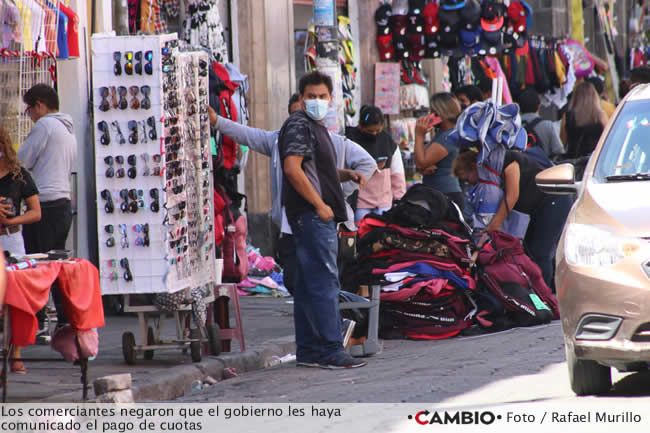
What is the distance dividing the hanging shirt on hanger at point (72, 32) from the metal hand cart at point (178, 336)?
2330mm

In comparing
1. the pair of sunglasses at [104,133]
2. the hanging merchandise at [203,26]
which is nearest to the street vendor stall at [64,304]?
the pair of sunglasses at [104,133]

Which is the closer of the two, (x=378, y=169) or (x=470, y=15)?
(x=378, y=169)

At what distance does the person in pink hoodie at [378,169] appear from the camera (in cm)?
1547

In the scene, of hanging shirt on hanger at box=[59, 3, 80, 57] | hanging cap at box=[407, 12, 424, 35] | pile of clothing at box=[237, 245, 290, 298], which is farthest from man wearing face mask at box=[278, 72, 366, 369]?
hanging cap at box=[407, 12, 424, 35]

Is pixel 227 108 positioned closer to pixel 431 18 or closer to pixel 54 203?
pixel 54 203

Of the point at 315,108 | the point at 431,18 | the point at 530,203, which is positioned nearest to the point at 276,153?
the point at 315,108

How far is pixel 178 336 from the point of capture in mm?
11219

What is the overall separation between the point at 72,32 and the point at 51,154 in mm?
986

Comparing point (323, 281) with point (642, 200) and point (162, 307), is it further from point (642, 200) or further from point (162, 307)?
point (642, 200)

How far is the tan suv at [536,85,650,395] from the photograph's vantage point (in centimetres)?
791

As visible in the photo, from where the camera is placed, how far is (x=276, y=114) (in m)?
19.4

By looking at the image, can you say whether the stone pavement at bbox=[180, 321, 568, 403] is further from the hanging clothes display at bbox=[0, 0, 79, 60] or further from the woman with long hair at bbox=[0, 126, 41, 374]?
the hanging clothes display at bbox=[0, 0, 79, 60]

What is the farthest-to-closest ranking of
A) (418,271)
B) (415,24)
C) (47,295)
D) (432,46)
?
(415,24), (432,46), (418,271), (47,295)

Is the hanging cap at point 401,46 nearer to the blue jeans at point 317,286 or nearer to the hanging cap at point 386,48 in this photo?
the hanging cap at point 386,48
